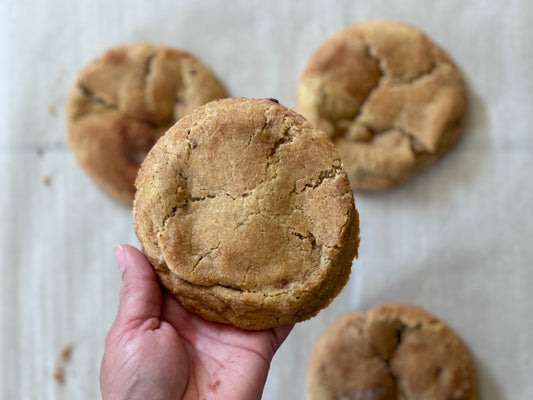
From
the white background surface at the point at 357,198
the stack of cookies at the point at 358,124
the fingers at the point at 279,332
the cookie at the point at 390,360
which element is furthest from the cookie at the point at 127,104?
the cookie at the point at 390,360

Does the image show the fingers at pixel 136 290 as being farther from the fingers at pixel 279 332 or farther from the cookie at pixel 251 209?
the fingers at pixel 279 332

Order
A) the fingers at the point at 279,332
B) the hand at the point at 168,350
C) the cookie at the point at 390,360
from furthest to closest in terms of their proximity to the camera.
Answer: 1. the cookie at the point at 390,360
2. the fingers at the point at 279,332
3. the hand at the point at 168,350

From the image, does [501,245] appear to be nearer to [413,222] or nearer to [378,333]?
[413,222]

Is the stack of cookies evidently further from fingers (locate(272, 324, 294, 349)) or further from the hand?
fingers (locate(272, 324, 294, 349))

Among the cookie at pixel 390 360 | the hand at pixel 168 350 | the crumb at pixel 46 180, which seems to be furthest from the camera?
the crumb at pixel 46 180

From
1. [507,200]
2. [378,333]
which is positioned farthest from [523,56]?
[378,333]

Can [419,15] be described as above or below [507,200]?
above

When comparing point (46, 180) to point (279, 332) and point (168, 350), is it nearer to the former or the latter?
point (168, 350)
